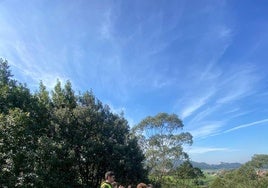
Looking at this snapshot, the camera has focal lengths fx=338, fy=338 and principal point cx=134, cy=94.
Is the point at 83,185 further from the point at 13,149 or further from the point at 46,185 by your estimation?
the point at 13,149

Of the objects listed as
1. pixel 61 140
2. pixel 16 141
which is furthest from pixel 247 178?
pixel 16 141

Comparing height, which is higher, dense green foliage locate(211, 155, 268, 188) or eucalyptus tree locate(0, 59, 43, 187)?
dense green foliage locate(211, 155, 268, 188)

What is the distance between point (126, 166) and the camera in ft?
77.1

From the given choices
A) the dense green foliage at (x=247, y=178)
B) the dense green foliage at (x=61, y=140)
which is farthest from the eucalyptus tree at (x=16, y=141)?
the dense green foliage at (x=247, y=178)

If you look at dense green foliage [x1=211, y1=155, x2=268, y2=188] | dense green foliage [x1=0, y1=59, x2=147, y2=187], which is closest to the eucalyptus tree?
dense green foliage [x1=0, y1=59, x2=147, y2=187]

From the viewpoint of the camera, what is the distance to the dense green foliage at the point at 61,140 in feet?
54.2

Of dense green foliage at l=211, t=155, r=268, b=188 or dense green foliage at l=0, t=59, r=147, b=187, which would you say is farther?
dense green foliage at l=211, t=155, r=268, b=188

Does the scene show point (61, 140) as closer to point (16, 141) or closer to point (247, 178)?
point (16, 141)

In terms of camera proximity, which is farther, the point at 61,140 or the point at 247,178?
the point at 247,178

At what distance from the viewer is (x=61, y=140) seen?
72.8 ft

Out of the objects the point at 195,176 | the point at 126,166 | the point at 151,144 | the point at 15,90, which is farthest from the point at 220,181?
the point at 15,90

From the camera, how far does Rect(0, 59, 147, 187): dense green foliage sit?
16531 millimetres

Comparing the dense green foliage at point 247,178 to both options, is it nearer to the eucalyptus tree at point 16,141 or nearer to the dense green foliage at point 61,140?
the dense green foliage at point 61,140

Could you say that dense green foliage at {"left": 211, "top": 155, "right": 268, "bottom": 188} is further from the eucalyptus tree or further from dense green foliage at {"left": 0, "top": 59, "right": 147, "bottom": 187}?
the eucalyptus tree
